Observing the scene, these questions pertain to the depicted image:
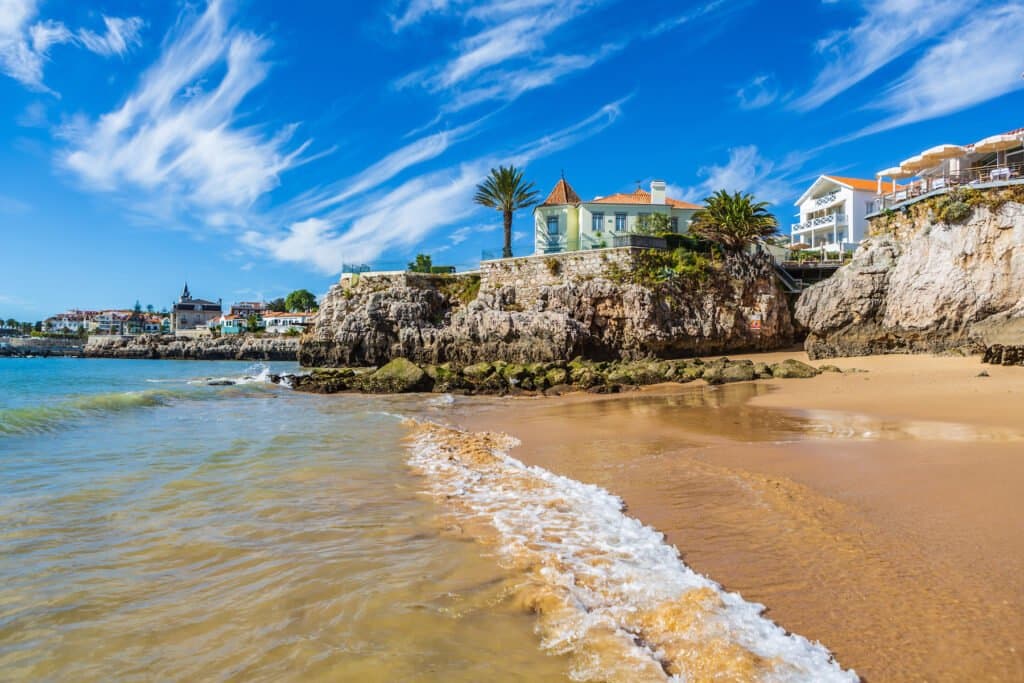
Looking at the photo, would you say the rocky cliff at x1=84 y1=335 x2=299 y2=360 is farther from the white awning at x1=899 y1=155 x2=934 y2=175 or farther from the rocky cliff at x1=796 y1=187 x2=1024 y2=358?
the white awning at x1=899 y1=155 x2=934 y2=175

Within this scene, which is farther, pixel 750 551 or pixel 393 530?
pixel 393 530

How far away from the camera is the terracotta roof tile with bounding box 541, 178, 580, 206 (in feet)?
140

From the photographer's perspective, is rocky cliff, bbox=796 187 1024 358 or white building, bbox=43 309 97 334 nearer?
rocky cliff, bbox=796 187 1024 358

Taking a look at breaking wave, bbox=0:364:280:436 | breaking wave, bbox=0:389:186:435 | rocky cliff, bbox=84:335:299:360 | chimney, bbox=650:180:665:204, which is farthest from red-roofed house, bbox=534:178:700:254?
rocky cliff, bbox=84:335:299:360

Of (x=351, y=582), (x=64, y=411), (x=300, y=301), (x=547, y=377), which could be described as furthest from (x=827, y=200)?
(x=300, y=301)

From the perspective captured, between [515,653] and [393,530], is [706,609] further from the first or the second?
[393,530]

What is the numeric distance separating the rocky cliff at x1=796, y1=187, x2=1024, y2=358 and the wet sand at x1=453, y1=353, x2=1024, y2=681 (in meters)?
12.6

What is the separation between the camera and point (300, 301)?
126m

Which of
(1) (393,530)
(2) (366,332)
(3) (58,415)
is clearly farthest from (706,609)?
(2) (366,332)

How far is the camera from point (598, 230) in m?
40.3

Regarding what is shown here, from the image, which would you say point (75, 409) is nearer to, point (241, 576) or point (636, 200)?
point (241, 576)

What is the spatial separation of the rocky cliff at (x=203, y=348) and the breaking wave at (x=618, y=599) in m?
76.9

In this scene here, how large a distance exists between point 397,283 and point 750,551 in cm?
3757

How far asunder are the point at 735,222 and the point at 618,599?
3329 cm
